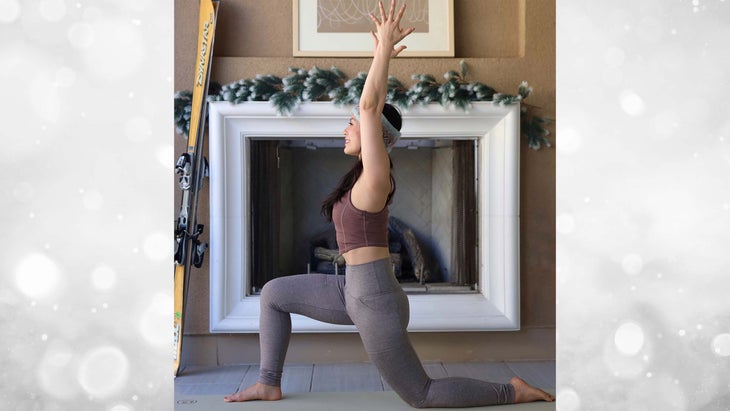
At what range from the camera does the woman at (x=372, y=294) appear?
2.33 m

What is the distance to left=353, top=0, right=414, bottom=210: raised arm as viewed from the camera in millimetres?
1924

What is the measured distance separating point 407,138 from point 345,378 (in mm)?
1169

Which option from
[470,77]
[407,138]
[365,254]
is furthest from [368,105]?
[470,77]

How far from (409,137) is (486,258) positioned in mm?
698

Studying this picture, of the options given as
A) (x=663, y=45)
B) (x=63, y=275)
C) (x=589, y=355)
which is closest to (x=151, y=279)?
(x=63, y=275)

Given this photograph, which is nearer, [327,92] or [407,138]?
[327,92]

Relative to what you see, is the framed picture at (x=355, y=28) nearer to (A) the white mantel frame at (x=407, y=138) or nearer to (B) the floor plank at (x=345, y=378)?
(A) the white mantel frame at (x=407, y=138)

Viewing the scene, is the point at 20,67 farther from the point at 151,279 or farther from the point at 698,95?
→ the point at 698,95

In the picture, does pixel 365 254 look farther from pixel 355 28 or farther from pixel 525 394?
pixel 355 28

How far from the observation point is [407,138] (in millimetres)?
3418

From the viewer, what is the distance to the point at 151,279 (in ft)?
3.83

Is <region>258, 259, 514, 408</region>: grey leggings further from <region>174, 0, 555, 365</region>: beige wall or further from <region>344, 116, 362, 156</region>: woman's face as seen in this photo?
<region>174, 0, 555, 365</region>: beige wall

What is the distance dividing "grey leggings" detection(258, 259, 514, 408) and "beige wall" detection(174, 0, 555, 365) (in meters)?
0.82

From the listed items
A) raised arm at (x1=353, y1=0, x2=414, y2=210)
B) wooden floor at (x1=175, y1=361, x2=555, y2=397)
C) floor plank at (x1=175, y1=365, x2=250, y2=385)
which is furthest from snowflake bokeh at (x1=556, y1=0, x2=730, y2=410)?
floor plank at (x1=175, y1=365, x2=250, y2=385)
